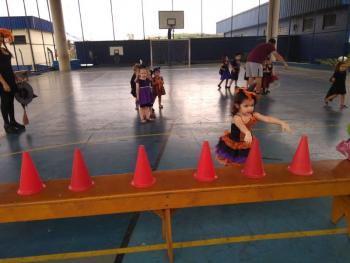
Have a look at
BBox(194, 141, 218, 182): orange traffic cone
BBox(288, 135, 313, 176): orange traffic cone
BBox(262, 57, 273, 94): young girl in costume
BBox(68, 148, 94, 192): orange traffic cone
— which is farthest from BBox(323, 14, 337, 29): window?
BBox(68, 148, 94, 192): orange traffic cone

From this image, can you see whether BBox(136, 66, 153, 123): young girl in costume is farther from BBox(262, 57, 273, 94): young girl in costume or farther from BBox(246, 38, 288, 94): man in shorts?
BBox(262, 57, 273, 94): young girl in costume

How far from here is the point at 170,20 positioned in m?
32.3

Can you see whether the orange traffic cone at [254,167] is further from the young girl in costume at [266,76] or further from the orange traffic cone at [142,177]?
the young girl in costume at [266,76]

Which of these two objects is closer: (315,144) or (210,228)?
(210,228)

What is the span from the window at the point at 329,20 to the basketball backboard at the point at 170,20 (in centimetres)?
1473

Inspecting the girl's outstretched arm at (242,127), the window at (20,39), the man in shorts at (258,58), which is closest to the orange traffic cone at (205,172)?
the girl's outstretched arm at (242,127)

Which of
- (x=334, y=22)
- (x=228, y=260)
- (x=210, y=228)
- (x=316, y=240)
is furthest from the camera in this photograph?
(x=334, y=22)

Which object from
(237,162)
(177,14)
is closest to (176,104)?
(237,162)

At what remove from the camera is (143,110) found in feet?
24.4

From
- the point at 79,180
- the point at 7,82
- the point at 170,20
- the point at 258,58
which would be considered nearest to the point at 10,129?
the point at 7,82

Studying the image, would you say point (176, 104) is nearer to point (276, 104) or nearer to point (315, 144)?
point (276, 104)

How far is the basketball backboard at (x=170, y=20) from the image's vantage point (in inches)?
1267

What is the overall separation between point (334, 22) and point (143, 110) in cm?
2142

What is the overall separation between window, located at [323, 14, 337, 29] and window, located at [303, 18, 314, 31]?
2.15 meters
